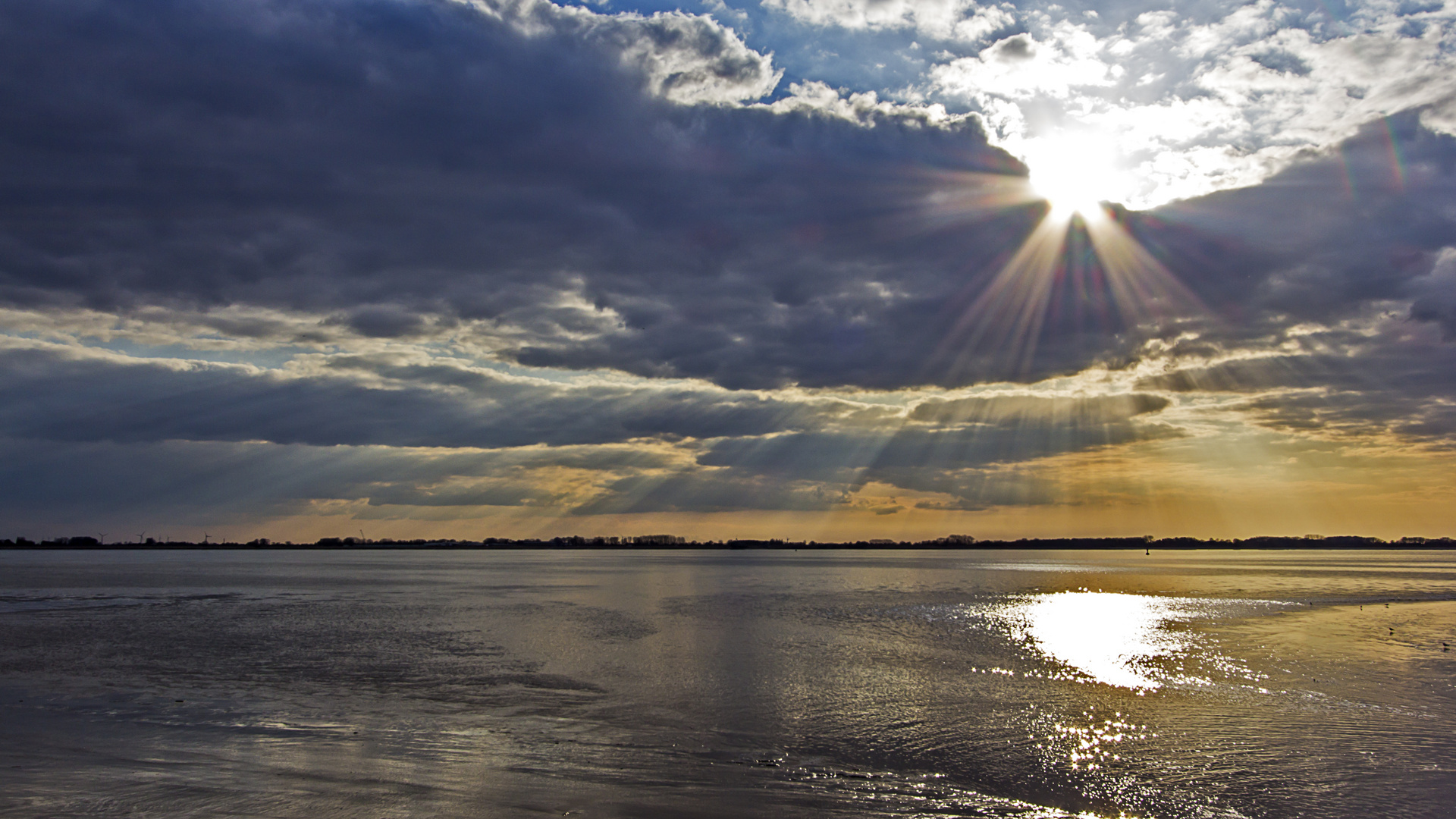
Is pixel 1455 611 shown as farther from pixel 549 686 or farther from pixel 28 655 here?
pixel 28 655

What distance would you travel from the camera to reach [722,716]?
20875 mm

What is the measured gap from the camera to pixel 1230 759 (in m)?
17.0

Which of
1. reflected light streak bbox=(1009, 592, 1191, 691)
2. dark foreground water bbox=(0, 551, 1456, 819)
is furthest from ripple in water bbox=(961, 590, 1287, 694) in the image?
dark foreground water bbox=(0, 551, 1456, 819)

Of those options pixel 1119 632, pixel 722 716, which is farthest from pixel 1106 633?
pixel 722 716

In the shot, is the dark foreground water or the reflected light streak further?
the reflected light streak

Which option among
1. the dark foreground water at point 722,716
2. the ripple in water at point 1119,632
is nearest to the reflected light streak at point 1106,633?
the ripple in water at point 1119,632

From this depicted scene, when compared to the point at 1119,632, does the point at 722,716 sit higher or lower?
higher

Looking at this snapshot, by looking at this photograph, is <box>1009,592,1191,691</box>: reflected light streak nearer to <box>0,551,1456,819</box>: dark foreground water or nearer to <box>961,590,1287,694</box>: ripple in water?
<box>961,590,1287,694</box>: ripple in water

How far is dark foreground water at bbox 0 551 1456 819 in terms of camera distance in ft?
47.1

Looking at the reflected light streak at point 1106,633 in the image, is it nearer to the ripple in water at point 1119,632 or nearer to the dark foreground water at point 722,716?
the ripple in water at point 1119,632

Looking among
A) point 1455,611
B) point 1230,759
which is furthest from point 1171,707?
point 1455,611

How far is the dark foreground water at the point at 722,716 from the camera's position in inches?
566

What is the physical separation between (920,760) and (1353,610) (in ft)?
159

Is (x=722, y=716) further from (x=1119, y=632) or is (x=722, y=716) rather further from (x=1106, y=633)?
(x=1119, y=632)
